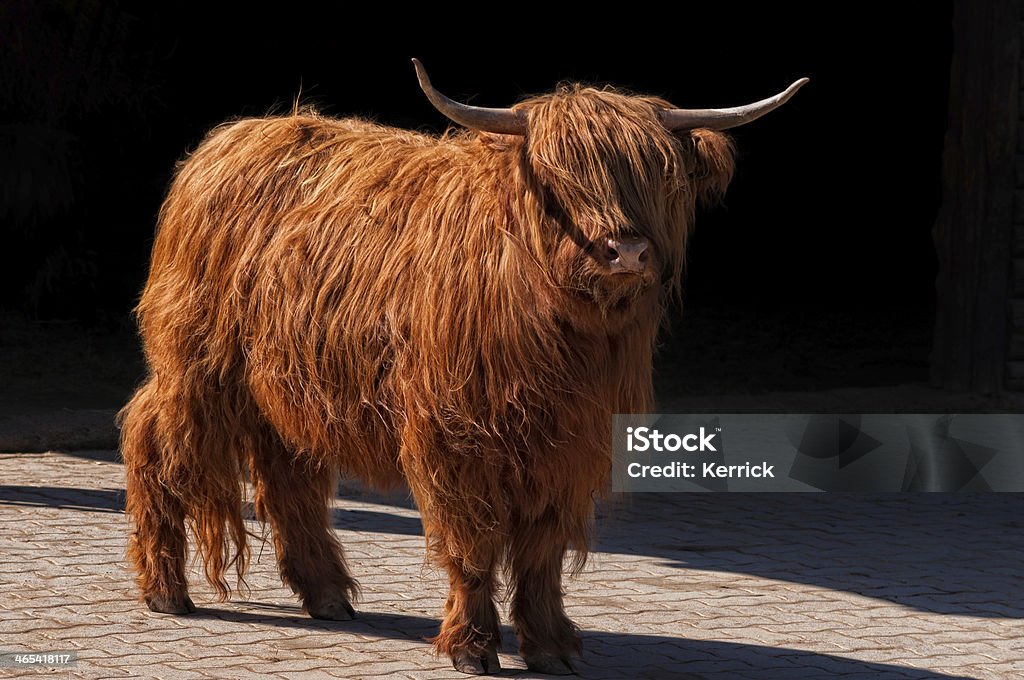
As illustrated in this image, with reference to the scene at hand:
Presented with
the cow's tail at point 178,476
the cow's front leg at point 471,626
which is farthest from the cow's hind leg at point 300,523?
the cow's front leg at point 471,626

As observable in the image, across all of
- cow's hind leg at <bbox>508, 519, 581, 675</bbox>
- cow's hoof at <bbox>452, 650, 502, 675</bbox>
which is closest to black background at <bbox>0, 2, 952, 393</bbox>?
cow's hind leg at <bbox>508, 519, 581, 675</bbox>

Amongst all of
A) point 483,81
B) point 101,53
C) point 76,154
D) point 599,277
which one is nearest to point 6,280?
point 76,154

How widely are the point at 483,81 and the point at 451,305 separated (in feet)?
36.3

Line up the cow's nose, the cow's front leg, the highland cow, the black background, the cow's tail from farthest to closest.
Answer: the black background, the cow's tail, the cow's front leg, the highland cow, the cow's nose

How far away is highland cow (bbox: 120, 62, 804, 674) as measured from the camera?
15.7 feet

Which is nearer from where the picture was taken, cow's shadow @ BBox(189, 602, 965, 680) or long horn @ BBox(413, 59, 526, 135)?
long horn @ BBox(413, 59, 526, 135)

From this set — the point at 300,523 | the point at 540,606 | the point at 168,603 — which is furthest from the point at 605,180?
the point at 168,603

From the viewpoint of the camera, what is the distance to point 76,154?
13.6 metres

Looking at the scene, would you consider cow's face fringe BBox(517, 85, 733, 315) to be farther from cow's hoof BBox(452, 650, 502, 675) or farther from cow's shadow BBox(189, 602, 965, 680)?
cow's shadow BBox(189, 602, 965, 680)

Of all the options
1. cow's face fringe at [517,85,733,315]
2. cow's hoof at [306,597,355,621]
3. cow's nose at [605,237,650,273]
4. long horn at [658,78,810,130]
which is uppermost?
long horn at [658,78,810,130]

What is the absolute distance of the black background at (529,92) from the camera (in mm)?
13320

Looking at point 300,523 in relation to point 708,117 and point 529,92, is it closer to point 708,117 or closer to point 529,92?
point 708,117

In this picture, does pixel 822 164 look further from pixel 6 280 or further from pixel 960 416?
pixel 6 280

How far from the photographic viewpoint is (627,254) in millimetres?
4535
